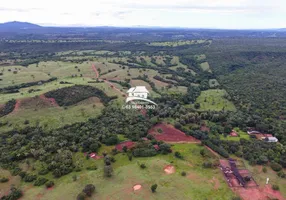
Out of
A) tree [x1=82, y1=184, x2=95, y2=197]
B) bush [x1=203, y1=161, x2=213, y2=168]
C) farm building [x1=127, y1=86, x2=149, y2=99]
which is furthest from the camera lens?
farm building [x1=127, y1=86, x2=149, y2=99]

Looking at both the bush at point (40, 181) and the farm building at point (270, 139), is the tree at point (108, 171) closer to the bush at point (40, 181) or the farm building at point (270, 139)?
the bush at point (40, 181)

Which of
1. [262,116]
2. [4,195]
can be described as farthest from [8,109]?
[262,116]

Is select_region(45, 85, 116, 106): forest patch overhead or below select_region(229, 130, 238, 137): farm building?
overhead

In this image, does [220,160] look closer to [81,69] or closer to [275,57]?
[81,69]

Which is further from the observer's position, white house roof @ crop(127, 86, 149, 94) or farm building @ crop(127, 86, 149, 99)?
white house roof @ crop(127, 86, 149, 94)

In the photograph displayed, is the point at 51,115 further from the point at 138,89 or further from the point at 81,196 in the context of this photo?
the point at 81,196

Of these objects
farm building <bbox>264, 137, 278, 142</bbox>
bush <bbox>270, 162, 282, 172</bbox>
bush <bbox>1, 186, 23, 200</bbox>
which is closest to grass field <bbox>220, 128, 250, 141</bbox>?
farm building <bbox>264, 137, 278, 142</bbox>

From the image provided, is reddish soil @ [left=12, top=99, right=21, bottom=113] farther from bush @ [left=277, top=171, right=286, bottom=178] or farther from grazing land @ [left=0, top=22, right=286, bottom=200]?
bush @ [left=277, top=171, right=286, bottom=178]
